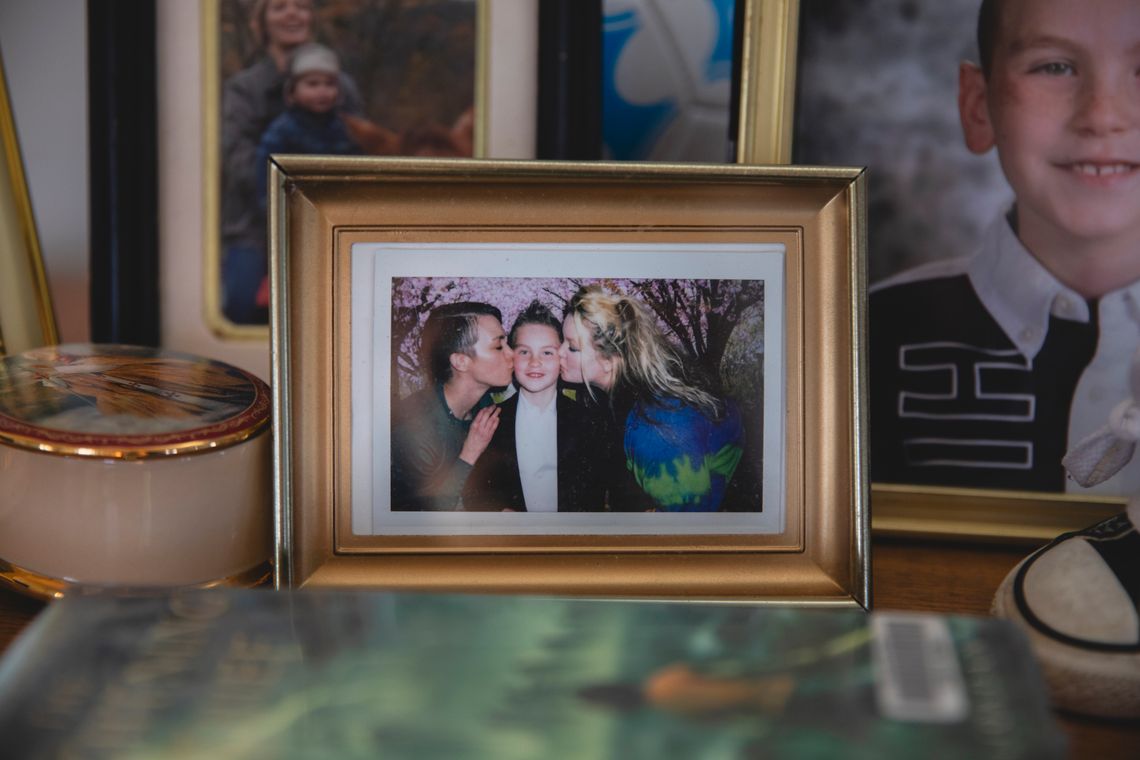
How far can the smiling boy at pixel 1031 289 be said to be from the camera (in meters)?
0.61

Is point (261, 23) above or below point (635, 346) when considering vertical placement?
above

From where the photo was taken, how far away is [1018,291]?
643 millimetres

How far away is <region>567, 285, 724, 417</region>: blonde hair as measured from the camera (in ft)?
1.86

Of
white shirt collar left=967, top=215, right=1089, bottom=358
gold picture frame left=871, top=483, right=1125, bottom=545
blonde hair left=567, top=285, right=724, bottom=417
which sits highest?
white shirt collar left=967, top=215, right=1089, bottom=358

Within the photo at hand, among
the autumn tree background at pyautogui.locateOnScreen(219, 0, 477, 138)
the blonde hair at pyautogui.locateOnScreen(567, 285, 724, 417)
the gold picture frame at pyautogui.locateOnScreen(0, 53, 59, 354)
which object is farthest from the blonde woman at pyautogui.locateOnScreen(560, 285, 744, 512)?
the gold picture frame at pyautogui.locateOnScreen(0, 53, 59, 354)

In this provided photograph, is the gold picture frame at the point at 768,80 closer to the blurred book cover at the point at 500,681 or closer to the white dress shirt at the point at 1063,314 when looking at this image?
the white dress shirt at the point at 1063,314

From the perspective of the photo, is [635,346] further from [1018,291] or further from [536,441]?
[1018,291]

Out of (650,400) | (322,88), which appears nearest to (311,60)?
(322,88)

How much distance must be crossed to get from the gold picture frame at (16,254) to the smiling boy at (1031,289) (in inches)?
22.7

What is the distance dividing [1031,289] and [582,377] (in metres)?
0.31

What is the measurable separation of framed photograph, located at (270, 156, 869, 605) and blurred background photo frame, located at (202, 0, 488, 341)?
0.55 ft

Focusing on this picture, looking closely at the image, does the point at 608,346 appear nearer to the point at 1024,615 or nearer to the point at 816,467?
the point at 816,467

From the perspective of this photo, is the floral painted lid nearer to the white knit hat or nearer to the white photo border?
the white photo border

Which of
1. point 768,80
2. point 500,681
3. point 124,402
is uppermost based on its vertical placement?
point 768,80
